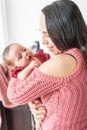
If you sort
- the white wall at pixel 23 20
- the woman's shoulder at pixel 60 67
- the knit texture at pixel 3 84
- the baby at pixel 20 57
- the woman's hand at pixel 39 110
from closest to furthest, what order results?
the woman's shoulder at pixel 60 67, the woman's hand at pixel 39 110, the baby at pixel 20 57, the knit texture at pixel 3 84, the white wall at pixel 23 20

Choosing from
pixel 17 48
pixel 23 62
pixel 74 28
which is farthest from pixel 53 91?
pixel 17 48

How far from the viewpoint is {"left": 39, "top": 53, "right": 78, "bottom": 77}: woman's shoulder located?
94 cm

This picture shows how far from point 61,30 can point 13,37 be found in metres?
1.26

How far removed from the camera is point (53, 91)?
99 centimetres

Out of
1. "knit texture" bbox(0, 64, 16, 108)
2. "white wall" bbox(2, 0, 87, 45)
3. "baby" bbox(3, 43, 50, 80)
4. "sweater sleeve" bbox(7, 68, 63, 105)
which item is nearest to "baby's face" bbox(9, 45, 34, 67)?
"baby" bbox(3, 43, 50, 80)

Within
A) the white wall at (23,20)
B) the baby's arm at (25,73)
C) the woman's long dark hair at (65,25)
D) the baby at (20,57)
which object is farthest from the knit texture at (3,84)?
the woman's long dark hair at (65,25)

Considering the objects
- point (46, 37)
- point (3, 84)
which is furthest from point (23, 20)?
point (46, 37)

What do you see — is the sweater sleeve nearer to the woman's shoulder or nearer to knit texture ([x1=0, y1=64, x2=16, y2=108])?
A: the woman's shoulder

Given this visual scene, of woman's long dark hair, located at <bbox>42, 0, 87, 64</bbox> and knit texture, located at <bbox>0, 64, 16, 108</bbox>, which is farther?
knit texture, located at <bbox>0, 64, 16, 108</bbox>

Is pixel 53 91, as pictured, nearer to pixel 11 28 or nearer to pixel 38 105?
pixel 38 105

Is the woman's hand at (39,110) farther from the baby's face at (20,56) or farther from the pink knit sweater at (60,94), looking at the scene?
the baby's face at (20,56)

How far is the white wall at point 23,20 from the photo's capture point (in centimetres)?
211

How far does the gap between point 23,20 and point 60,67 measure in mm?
1316

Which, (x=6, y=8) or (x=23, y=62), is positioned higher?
(x=6, y=8)
